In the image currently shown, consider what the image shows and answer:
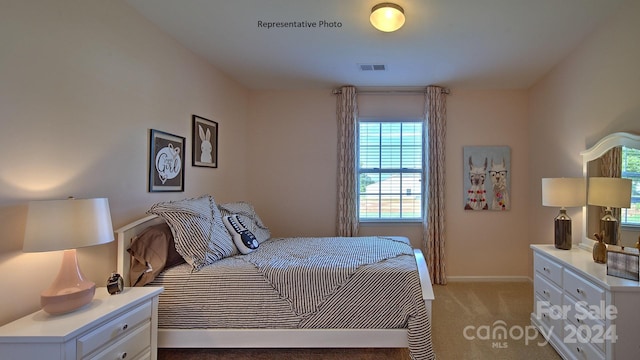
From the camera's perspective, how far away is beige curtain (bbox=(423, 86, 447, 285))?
11.6 ft

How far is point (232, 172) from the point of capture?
349cm

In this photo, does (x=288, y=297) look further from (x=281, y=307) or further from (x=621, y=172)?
(x=621, y=172)

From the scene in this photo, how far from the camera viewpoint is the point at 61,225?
130 centimetres

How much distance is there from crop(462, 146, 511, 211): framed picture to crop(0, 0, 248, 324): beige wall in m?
3.30

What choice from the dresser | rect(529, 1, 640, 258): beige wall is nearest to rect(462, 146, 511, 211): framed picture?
rect(529, 1, 640, 258): beige wall

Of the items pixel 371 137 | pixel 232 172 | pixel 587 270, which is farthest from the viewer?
pixel 371 137

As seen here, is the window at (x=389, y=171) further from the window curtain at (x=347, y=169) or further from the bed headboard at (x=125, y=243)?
the bed headboard at (x=125, y=243)

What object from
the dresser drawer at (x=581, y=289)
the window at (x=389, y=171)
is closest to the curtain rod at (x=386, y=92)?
the window at (x=389, y=171)

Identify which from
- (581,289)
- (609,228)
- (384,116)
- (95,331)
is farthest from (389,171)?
(95,331)

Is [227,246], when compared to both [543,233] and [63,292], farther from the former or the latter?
[543,233]

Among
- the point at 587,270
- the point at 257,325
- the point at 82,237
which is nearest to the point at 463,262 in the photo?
the point at 587,270

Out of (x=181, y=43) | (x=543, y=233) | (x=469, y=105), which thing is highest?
(x=181, y=43)

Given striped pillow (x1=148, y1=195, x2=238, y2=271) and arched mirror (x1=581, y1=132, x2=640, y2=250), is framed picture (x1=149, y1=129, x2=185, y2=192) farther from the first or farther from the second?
arched mirror (x1=581, y1=132, x2=640, y2=250)

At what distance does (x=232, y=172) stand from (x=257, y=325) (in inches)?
79.6
